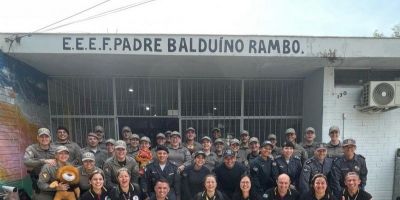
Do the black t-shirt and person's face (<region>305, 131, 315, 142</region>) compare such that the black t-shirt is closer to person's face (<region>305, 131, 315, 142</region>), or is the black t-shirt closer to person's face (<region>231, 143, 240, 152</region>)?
person's face (<region>305, 131, 315, 142</region>)

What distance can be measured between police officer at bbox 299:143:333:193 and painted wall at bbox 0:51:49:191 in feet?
15.9

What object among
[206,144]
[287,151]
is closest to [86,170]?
[206,144]

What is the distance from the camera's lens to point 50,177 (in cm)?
418

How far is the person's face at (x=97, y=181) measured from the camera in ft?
12.8

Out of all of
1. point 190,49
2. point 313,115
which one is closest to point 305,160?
point 313,115

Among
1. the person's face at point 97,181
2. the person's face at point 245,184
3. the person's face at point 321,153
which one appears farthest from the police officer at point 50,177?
the person's face at point 321,153

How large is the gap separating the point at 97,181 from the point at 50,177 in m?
0.78

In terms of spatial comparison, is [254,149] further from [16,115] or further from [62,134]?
[16,115]

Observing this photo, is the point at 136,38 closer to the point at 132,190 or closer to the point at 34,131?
the point at 132,190

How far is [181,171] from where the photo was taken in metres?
4.52

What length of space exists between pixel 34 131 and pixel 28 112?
46 centimetres

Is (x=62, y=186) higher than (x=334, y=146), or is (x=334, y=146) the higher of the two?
(x=334, y=146)

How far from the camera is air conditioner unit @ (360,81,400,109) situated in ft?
19.5

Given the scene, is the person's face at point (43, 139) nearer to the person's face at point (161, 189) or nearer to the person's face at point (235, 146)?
the person's face at point (161, 189)
